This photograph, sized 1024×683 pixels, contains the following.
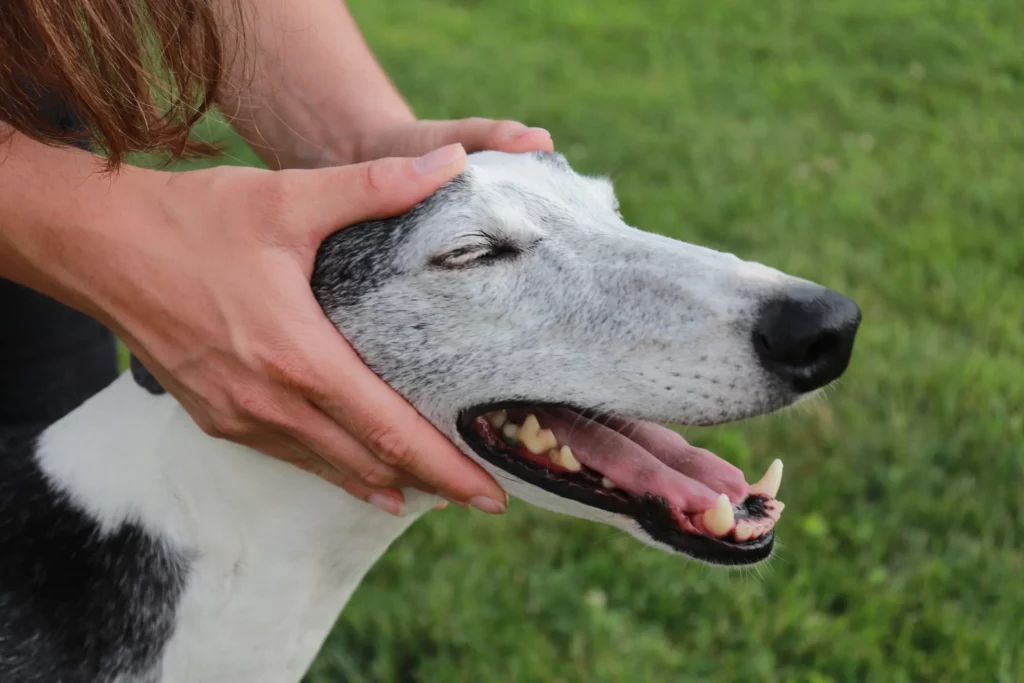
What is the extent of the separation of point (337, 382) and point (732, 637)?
2016 millimetres

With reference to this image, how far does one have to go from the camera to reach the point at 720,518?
6.66 ft

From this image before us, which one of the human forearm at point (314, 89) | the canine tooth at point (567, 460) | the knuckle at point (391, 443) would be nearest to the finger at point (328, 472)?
the knuckle at point (391, 443)

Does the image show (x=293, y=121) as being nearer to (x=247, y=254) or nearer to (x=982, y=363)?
(x=247, y=254)

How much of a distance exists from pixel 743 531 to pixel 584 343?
0.49 m

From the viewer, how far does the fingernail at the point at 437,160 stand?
2236 mm

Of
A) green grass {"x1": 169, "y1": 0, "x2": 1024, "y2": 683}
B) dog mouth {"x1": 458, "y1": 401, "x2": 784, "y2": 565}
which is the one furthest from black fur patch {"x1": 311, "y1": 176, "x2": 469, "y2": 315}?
green grass {"x1": 169, "y1": 0, "x2": 1024, "y2": 683}

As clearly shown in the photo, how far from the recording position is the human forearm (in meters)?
2.91

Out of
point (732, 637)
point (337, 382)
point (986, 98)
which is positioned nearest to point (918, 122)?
point (986, 98)

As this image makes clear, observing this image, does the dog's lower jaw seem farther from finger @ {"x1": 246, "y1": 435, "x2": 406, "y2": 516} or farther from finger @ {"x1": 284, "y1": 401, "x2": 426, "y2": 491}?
finger @ {"x1": 284, "y1": 401, "x2": 426, "y2": 491}

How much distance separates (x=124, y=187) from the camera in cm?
221

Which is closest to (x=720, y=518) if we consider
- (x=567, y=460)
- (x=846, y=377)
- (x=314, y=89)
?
(x=567, y=460)

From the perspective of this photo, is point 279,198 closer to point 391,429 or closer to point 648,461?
point 391,429

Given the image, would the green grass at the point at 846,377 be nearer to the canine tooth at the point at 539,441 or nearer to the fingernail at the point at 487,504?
the fingernail at the point at 487,504

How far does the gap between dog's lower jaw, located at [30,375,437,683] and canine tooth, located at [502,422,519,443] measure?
275mm
